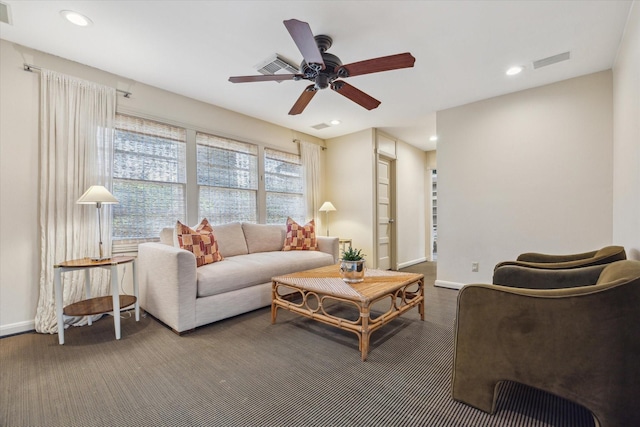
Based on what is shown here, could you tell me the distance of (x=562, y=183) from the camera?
10.1 ft

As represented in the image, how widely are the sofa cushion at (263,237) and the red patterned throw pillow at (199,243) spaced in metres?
0.72

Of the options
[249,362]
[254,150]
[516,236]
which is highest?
[254,150]

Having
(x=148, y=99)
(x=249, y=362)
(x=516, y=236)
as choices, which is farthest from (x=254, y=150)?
(x=516, y=236)

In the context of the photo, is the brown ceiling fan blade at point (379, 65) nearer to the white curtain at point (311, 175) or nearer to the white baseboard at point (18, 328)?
the white curtain at point (311, 175)

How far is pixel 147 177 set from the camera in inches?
125

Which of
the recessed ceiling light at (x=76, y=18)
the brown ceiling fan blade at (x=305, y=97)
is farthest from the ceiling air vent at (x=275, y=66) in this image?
the recessed ceiling light at (x=76, y=18)

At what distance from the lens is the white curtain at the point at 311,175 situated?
4918mm

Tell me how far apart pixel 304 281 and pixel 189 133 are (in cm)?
247

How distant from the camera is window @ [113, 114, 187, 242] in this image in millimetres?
2986

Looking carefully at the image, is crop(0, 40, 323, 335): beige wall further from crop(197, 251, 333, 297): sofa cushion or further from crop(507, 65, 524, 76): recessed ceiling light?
crop(507, 65, 524, 76): recessed ceiling light

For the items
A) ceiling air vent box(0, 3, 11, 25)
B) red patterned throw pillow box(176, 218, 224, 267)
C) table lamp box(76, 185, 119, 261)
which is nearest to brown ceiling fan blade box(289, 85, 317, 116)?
red patterned throw pillow box(176, 218, 224, 267)

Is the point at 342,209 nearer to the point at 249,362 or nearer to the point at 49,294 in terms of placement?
the point at 249,362

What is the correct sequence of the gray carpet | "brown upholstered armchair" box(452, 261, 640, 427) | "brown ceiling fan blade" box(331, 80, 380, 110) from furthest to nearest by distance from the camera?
"brown ceiling fan blade" box(331, 80, 380, 110) → the gray carpet → "brown upholstered armchair" box(452, 261, 640, 427)

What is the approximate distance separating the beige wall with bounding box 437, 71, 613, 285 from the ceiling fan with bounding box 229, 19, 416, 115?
189 centimetres
